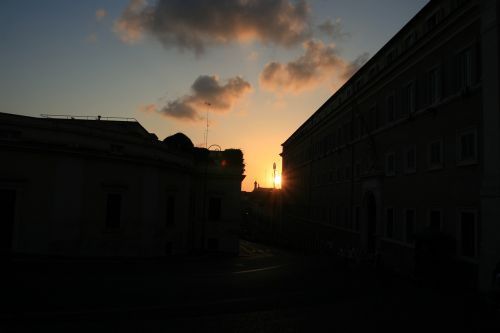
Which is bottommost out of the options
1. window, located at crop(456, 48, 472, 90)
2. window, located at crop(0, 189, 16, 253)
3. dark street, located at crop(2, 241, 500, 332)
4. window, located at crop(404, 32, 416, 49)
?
dark street, located at crop(2, 241, 500, 332)

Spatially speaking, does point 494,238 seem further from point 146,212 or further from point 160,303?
point 146,212

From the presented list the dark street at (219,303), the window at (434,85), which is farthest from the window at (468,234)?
the window at (434,85)

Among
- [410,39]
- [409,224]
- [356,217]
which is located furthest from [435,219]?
[356,217]

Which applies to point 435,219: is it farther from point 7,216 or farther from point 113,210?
point 7,216

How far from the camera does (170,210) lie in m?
31.9

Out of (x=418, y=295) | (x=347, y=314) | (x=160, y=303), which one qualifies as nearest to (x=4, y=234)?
(x=160, y=303)

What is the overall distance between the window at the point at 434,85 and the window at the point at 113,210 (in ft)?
62.9

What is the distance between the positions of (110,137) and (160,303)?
15486 mm

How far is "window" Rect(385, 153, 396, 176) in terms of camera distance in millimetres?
25802

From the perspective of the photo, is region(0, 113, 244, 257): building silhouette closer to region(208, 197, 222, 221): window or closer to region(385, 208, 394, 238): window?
region(208, 197, 222, 221): window

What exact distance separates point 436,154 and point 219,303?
43.9 ft

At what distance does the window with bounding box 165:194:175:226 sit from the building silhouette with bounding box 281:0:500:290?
46.8ft

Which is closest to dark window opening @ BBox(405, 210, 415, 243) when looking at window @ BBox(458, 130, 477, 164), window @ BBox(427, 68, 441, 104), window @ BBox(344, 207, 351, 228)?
window @ BBox(458, 130, 477, 164)

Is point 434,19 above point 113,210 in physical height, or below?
above
